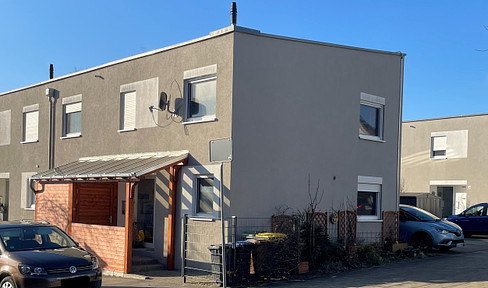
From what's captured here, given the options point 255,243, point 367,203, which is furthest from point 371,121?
point 255,243

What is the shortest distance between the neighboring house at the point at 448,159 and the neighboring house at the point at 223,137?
1418 centimetres

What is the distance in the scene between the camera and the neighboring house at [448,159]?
97.1 feet

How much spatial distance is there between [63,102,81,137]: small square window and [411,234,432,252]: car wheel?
38.7ft

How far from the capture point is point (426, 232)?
1733cm

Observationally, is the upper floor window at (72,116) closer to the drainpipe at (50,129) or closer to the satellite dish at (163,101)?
the drainpipe at (50,129)

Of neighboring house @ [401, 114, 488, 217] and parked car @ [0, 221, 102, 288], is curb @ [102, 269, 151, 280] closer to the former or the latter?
parked car @ [0, 221, 102, 288]

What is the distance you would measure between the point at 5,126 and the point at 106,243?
38.9 feet

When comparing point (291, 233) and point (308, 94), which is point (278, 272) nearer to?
point (291, 233)

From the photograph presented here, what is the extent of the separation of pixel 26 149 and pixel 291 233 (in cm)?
1362

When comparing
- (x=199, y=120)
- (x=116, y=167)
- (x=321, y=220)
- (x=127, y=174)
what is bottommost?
(x=321, y=220)

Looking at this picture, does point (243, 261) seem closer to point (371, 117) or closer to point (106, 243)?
point (106, 243)

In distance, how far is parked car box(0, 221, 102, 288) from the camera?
9.81 metres

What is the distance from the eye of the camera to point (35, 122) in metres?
21.9

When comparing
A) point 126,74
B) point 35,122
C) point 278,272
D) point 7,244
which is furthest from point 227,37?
point 35,122
